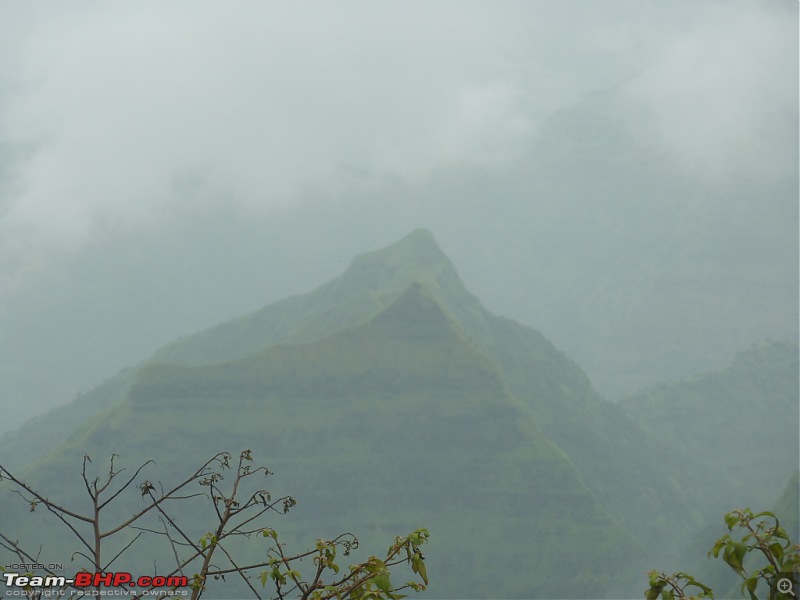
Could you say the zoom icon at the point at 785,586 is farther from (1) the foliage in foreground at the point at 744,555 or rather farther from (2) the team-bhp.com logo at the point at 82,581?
(2) the team-bhp.com logo at the point at 82,581

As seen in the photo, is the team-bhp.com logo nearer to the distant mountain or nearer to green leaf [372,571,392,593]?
green leaf [372,571,392,593]

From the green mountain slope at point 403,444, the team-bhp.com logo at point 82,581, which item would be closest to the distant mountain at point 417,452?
the green mountain slope at point 403,444

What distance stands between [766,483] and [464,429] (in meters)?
75.9

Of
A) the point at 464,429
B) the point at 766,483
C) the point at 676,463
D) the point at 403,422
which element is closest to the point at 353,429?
the point at 403,422

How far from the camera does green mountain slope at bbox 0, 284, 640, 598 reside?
417ft

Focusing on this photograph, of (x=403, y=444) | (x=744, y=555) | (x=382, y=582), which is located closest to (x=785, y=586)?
(x=744, y=555)

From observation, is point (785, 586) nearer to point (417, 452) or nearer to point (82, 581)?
point (82, 581)

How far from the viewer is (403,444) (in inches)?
5605

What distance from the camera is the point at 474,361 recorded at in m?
146

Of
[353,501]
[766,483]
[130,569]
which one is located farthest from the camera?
[766,483]

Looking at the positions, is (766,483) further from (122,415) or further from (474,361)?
(122,415)

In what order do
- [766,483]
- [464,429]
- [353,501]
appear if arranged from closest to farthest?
[353,501]
[464,429]
[766,483]

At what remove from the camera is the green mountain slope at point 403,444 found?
127250 mm

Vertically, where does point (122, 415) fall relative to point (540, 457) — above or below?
above
